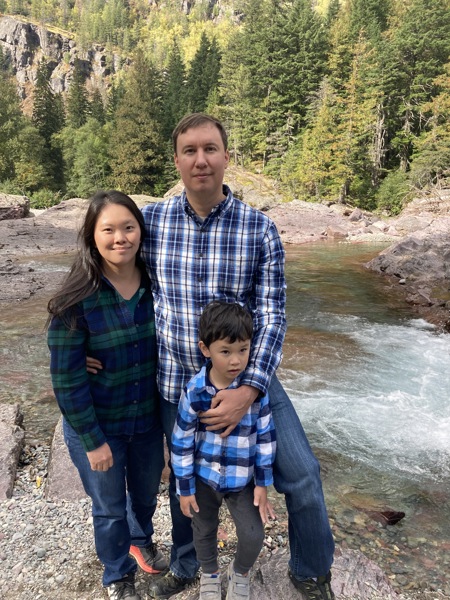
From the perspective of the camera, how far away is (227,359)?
2.04 m

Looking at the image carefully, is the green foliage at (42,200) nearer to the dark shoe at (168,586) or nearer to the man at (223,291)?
the man at (223,291)

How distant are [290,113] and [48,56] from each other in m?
99.2

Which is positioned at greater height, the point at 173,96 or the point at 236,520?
the point at 173,96

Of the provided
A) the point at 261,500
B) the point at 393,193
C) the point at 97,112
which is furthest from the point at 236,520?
the point at 97,112

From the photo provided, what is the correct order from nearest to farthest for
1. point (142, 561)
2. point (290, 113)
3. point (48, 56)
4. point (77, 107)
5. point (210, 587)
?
point (210, 587), point (142, 561), point (290, 113), point (77, 107), point (48, 56)

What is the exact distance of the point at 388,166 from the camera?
1540 inches

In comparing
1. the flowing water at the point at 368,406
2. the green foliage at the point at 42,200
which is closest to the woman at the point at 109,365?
the flowing water at the point at 368,406

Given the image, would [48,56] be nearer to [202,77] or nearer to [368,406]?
[202,77]

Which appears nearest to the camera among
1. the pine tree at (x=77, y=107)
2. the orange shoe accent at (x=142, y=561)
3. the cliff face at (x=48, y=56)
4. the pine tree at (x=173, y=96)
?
the orange shoe accent at (x=142, y=561)

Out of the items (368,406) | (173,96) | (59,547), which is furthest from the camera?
(173,96)

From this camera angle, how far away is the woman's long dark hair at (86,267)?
6.50 feet

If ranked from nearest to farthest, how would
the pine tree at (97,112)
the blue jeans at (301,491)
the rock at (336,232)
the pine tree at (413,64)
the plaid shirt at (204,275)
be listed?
the blue jeans at (301,491), the plaid shirt at (204,275), the rock at (336,232), the pine tree at (413,64), the pine tree at (97,112)

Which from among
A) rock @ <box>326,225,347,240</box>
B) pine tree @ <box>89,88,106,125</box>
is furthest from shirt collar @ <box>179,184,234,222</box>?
pine tree @ <box>89,88,106,125</box>

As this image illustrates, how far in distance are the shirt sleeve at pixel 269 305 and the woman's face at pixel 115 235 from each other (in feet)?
2.27
